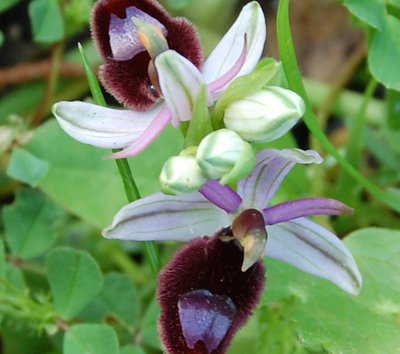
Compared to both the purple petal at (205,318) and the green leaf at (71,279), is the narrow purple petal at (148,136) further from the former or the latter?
the green leaf at (71,279)

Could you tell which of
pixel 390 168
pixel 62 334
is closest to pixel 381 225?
pixel 390 168

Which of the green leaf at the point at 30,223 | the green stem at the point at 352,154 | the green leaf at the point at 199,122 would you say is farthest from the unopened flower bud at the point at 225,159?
the green stem at the point at 352,154

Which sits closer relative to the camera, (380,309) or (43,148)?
(380,309)

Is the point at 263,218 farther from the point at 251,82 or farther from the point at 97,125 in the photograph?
the point at 97,125

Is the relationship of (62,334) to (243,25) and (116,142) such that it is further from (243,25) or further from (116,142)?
(243,25)

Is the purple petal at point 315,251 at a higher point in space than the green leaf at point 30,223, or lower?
higher

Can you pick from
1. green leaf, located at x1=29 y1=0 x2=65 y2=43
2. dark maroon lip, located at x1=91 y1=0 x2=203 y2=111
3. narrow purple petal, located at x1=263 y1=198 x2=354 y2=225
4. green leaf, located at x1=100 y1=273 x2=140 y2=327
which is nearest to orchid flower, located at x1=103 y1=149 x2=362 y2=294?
narrow purple petal, located at x1=263 y1=198 x2=354 y2=225
